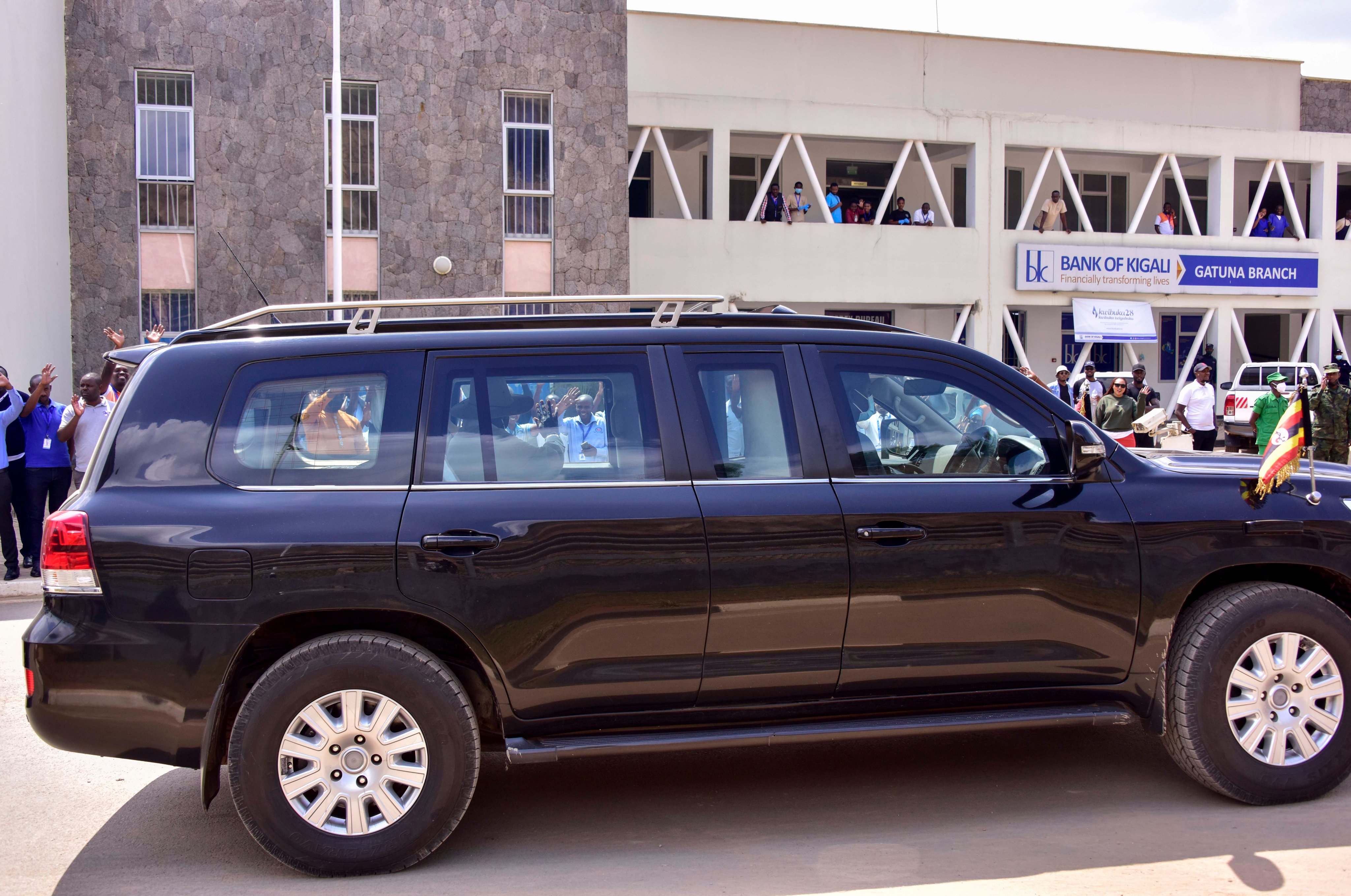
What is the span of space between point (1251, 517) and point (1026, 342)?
89.7ft

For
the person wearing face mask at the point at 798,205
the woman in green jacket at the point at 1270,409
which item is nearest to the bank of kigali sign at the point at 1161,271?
the person wearing face mask at the point at 798,205

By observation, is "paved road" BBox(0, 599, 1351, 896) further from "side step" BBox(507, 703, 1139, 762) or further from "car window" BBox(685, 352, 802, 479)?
"car window" BBox(685, 352, 802, 479)

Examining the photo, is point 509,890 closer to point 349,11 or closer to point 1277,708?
point 1277,708

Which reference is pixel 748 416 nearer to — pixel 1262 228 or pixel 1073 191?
pixel 1073 191

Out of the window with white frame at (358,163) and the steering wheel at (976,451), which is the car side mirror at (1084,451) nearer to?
the steering wheel at (976,451)

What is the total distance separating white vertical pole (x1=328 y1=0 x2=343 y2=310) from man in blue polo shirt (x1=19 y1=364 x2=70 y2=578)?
866 cm

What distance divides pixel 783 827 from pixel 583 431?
1.70 metres

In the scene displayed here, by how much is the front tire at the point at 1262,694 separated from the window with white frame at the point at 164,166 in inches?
738

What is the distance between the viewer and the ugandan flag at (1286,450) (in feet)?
14.1

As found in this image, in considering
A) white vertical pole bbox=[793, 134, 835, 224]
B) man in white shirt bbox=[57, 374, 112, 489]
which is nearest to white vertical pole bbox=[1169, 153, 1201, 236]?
white vertical pole bbox=[793, 134, 835, 224]

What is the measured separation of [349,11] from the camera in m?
19.9

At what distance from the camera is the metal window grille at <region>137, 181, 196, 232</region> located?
19500mm

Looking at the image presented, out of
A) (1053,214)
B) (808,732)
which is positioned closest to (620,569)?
(808,732)

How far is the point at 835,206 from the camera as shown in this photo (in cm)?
2688
